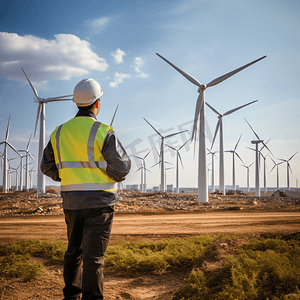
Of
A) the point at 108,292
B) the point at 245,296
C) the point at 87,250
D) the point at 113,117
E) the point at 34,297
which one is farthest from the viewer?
the point at 113,117

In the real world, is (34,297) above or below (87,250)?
below

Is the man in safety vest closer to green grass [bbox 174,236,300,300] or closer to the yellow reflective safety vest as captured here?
the yellow reflective safety vest

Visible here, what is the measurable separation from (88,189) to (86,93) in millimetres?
1312

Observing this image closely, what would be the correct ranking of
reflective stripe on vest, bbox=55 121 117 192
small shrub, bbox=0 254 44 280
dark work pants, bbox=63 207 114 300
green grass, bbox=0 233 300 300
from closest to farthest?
1. dark work pants, bbox=63 207 114 300
2. reflective stripe on vest, bbox=55 121 117 192
3. green grass, bbox=0 233 300 300
4. small shrub, bbox=0 254 44 280

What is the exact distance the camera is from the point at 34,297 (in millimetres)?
4195

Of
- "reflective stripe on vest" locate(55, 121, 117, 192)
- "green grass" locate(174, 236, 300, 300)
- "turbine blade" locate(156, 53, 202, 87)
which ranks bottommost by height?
"green grass" locate(174, 236, 300, 300)

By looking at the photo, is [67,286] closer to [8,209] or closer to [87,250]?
[87,250]

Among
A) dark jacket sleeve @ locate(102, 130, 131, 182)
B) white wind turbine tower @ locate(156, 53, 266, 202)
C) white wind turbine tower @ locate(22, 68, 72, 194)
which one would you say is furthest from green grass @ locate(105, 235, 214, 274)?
white wind turbine tower @ locate(22, 68, 72, 194)

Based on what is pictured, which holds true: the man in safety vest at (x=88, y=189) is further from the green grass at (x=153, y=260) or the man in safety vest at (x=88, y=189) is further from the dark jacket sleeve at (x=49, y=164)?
the green grass at (x=153, y=260)

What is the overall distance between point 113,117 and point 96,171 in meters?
33.3

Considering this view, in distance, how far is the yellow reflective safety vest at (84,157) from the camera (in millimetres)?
3072

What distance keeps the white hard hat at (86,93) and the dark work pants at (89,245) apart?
4.77 feet

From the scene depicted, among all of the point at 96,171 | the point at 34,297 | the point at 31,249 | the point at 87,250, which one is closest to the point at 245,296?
the point at 87,250

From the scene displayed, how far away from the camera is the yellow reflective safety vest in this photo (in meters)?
3.07
